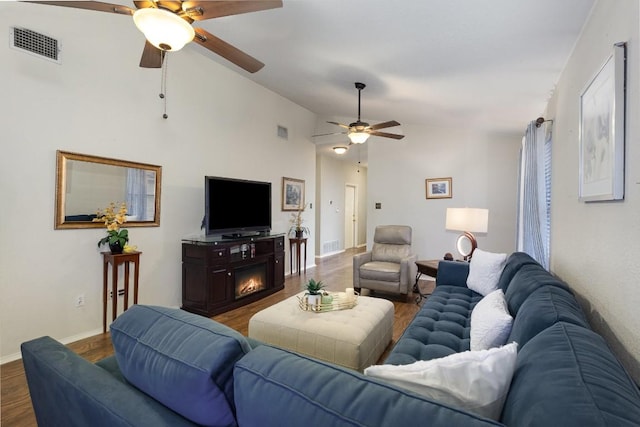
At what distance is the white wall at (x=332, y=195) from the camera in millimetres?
7773

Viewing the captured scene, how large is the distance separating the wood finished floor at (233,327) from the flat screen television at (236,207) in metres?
1.02

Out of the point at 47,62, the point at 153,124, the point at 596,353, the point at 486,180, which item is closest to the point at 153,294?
the point at 153,124

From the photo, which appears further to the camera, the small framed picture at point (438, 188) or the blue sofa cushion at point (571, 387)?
the small framed picture at point (438, 188)

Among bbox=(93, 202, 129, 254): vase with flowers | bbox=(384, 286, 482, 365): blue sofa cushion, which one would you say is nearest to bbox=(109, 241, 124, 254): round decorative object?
bbox=(93, 202, 129, 254): vase with flowers

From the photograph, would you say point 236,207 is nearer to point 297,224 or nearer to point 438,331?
point 297,224

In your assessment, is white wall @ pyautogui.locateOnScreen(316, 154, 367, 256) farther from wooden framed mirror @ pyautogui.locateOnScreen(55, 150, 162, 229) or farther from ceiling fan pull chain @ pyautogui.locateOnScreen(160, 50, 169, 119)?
wooden framed mirror @ pyautogui.locateOnScreen(55, 150, 162, 229)

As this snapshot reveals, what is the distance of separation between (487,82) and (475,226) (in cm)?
165

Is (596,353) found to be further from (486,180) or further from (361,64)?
(486,180)

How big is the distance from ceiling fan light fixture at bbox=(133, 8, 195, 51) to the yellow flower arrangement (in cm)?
186

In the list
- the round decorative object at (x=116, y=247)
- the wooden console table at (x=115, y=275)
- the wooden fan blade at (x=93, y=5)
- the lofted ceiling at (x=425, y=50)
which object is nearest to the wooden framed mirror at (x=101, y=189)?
the round decorative object at (x=116, y=247)

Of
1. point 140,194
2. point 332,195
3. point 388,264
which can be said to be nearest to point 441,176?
point 388,264

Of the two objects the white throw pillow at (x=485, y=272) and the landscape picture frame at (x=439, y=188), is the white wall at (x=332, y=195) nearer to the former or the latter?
the landscape picture frame at (x=439, y=188)

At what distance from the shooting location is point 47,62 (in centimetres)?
263

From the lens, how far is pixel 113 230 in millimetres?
2969
